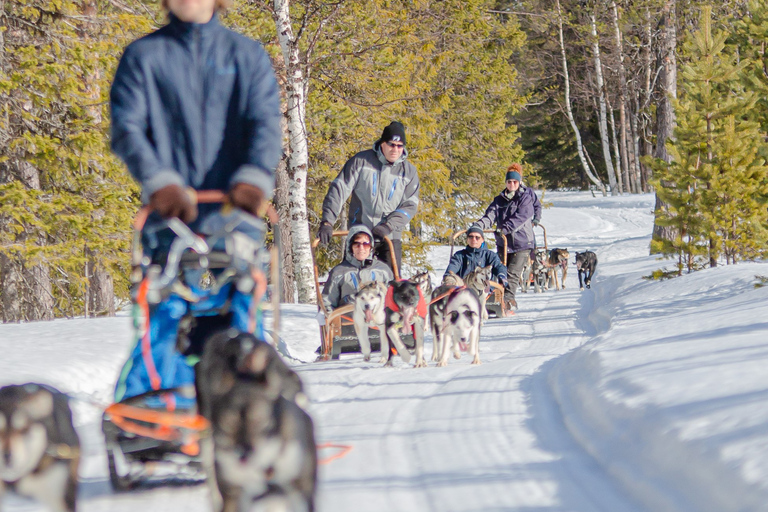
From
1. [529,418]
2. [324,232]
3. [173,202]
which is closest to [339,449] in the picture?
[529,418]

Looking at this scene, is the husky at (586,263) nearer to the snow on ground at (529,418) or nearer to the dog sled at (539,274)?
the dog sled at (539,274)

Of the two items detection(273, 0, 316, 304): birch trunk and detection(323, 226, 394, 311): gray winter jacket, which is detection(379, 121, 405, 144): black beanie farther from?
detection(273, 0, 316, 304): birch trunk

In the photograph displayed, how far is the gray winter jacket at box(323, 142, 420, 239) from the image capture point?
8242mm

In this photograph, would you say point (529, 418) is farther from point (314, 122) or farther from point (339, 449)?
point (314, 122)

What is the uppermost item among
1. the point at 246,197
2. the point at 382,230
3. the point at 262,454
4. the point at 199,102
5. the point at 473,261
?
the point at 199,102

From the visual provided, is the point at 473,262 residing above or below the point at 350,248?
below

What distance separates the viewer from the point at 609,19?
126 ft

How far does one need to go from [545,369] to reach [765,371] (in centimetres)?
245

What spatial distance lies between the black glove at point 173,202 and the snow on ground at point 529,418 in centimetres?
95

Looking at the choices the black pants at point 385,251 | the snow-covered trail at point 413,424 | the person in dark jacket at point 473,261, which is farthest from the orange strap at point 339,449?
the person in dark jacket at point 473,261

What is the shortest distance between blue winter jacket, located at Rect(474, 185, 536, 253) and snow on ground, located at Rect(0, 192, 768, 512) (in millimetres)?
4386

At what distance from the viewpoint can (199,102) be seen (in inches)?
113

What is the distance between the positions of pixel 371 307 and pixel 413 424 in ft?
10.1

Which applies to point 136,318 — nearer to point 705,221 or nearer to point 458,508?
point 458,508
